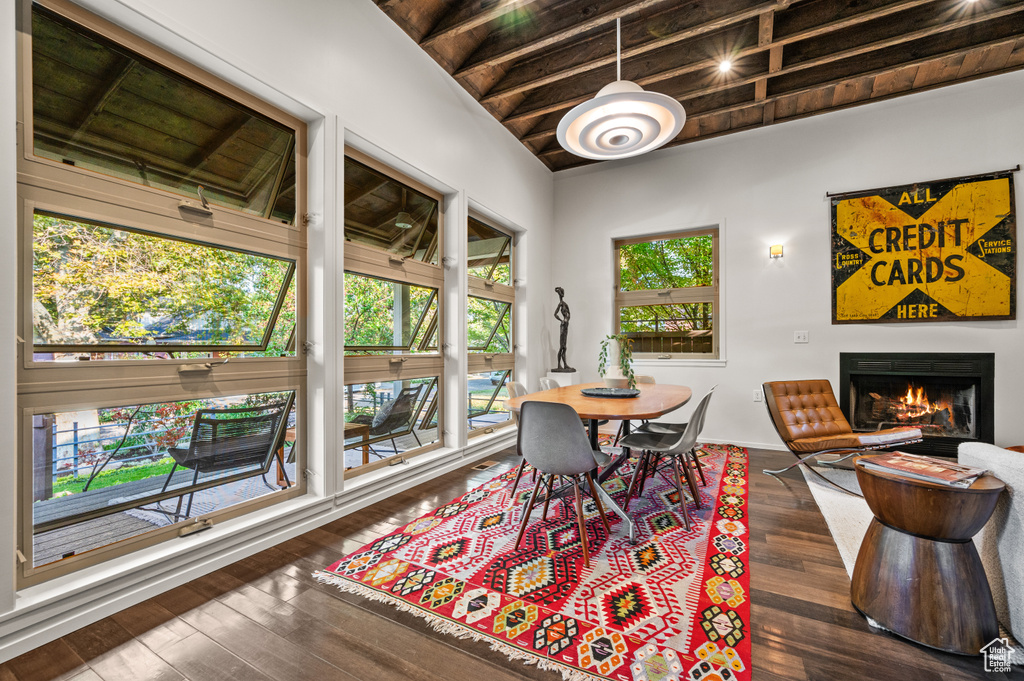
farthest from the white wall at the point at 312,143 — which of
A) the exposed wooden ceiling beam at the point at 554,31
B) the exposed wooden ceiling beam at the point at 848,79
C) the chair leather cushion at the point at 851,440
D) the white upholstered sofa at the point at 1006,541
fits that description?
the white upholstered sofa at the point at 1006,541

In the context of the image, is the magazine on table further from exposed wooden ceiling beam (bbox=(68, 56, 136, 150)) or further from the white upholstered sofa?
exposed wooden ceiling beam (bbox=(68, 56, 136, 150))

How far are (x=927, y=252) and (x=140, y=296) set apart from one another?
586cm

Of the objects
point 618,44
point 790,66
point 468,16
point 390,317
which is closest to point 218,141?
point 390,317

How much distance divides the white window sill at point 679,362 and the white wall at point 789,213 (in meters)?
0.05

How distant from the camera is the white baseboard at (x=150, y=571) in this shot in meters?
1.54

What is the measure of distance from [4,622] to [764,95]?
18.9ft

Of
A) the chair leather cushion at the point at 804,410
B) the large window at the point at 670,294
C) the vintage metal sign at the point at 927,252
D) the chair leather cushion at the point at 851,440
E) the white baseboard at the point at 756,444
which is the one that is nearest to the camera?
the chair leather cushion at the point at 851,440

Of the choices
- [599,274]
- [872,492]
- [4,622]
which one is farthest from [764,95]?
[4,622]

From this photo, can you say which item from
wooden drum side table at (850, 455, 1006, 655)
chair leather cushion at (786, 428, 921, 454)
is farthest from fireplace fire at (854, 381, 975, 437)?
wooden drum side table at (850, 455, 1006, 655)

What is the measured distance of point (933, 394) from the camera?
4.01 meters

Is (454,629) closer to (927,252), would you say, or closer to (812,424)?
(812,424)

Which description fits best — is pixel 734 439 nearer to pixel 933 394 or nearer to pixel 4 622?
pixel 933 394

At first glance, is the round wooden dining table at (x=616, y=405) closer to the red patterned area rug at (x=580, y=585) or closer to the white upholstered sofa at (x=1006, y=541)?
the red patterned area rug at (x=580, y=585)

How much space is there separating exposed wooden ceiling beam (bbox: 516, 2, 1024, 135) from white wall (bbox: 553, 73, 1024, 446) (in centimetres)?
82
